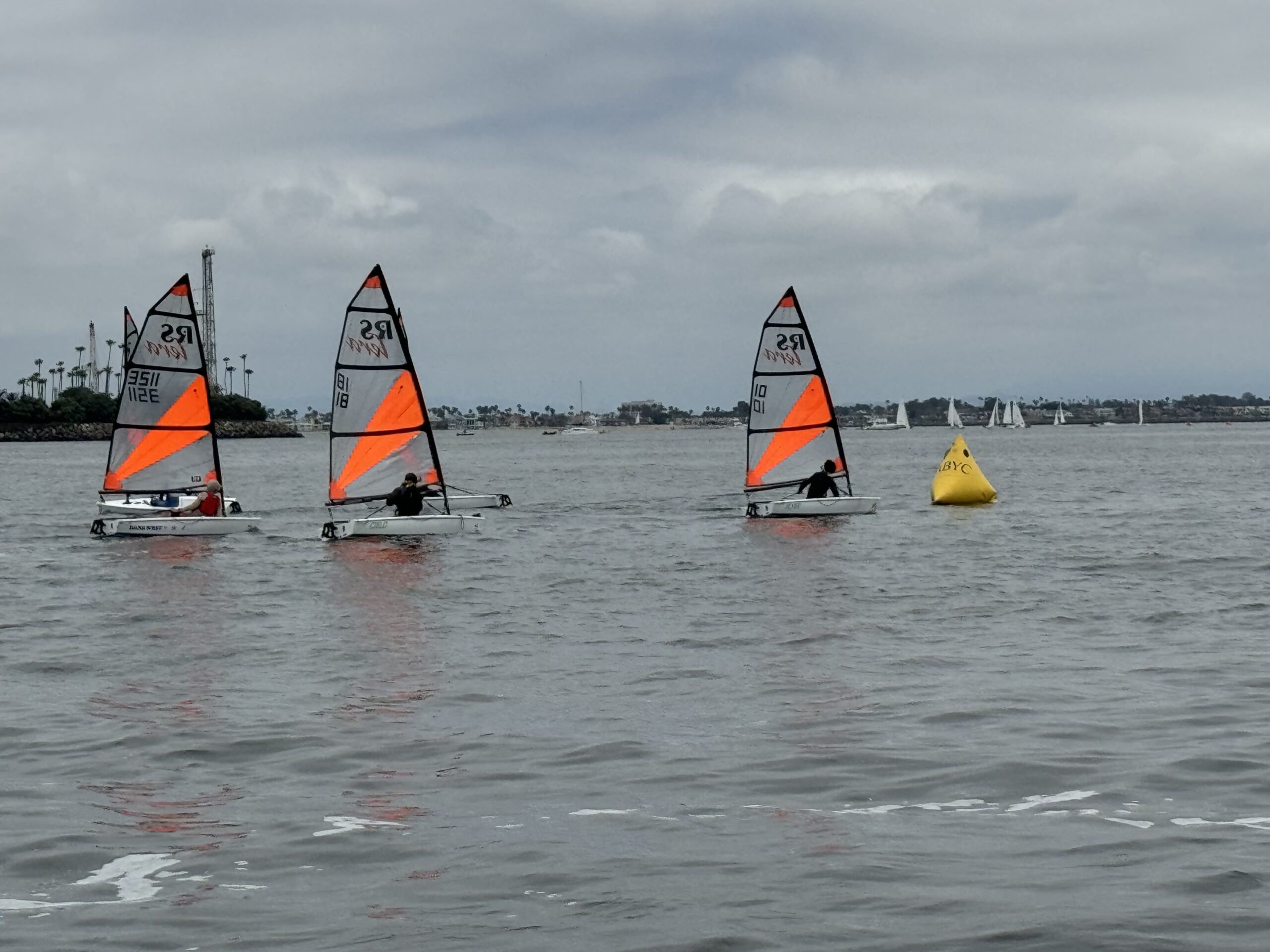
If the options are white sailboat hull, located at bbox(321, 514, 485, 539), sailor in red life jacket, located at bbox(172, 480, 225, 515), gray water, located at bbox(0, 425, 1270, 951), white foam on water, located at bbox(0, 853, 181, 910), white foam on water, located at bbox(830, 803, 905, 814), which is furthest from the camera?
sailor in red life jacket, located at bbox(172, 480, 225, 515)

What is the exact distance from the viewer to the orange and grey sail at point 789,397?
1609 inches

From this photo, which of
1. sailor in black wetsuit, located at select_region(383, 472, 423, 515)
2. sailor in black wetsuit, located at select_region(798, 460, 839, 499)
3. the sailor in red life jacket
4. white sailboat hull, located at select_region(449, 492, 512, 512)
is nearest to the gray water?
sailor in black wetsuit, located at select_region(383, 472, 423, 515)

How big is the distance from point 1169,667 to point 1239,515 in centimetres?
3039

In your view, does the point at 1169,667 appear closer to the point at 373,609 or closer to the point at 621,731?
the point at 621,731

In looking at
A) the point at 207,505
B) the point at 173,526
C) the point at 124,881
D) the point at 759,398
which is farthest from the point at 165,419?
the point at 124,881

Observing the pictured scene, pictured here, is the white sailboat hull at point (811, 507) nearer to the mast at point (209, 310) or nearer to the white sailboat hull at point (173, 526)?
the white sailboat hull at point (173, 526)

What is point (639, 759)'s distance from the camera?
11914 millimetres

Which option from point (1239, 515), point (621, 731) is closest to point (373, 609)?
point (621, 731)

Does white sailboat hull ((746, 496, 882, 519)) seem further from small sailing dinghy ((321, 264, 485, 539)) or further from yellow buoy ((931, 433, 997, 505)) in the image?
yellow buoy ((931, 433, 997, 505))

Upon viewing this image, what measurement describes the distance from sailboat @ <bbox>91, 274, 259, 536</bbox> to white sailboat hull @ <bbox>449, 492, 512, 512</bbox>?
8.06 meters

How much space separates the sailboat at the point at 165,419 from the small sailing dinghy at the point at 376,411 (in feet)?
8.69

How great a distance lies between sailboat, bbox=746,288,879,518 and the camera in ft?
134

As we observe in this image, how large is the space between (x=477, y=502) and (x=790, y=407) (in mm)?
11488

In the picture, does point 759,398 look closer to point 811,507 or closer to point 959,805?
point 811,507
